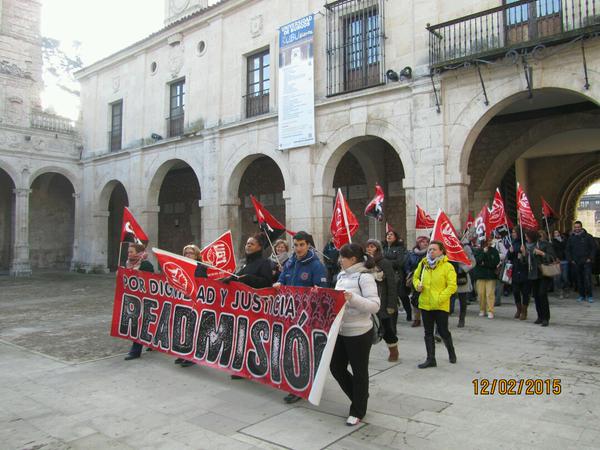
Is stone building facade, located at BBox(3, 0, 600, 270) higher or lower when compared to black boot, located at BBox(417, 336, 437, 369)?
higher

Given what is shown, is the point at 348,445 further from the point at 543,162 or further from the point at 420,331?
the point at 543,162

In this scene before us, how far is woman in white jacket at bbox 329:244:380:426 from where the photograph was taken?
420cm

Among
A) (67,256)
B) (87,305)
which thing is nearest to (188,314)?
(87,305)

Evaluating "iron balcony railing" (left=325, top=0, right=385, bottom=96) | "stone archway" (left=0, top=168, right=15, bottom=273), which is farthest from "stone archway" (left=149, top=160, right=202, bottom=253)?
"iron balcony railing" (left=325, top=0, right=385, bottom=96)

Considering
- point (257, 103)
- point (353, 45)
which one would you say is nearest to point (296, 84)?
point (353, 45)

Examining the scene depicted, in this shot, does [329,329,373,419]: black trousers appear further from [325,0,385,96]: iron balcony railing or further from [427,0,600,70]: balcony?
[325,0,385,96]: iron balcony railing

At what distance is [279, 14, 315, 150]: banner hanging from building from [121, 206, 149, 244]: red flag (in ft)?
22.7

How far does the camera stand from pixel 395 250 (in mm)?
8297

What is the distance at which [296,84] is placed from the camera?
14.3 m

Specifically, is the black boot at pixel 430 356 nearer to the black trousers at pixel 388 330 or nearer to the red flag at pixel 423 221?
the black trousers at pixel 388 330

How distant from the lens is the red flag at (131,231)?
8008 mm
